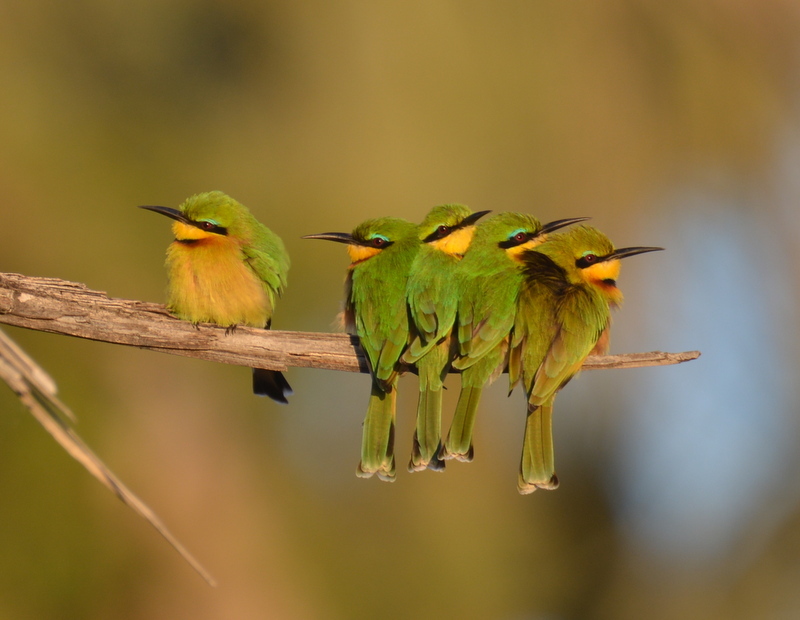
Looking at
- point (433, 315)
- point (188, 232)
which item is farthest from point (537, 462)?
point (188, 232)

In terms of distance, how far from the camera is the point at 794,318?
5852mm

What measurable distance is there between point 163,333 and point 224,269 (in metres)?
0.42

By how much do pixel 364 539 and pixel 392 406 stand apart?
11.4ft

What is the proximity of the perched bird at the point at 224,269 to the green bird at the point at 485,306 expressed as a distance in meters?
0.80

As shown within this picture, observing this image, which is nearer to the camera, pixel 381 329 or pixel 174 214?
pixel 381 329

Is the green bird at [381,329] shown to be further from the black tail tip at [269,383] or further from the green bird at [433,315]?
the black tail tip at [269,383]

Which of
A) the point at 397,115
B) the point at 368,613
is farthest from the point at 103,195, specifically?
the point at 368,613

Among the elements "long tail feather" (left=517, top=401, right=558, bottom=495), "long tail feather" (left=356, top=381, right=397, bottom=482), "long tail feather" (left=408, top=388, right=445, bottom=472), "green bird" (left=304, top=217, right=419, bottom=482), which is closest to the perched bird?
"green bird" (left=304, top=217, right=419, bottom=482)

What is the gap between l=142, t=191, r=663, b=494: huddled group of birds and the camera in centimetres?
271

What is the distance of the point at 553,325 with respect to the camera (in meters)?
2.77

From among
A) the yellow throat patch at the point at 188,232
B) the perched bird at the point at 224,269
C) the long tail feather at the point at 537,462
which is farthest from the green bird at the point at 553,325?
the yellow throat patch at the point at 188,232

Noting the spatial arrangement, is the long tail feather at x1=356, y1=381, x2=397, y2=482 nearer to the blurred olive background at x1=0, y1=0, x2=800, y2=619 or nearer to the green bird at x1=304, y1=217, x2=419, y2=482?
the green bird at x1=304, y1=217, x2=419, y2=482

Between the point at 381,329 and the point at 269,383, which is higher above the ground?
the point at 381,329

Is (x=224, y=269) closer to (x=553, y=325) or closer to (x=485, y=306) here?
(x=485, y=306)
